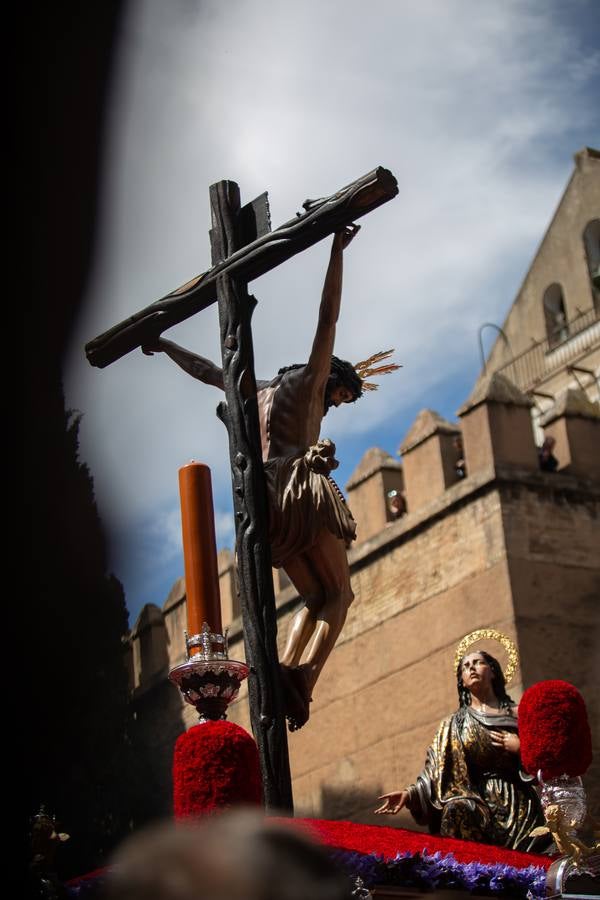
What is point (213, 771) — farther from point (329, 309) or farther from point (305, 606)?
point (329, 309)

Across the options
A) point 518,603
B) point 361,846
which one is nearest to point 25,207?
point 361,846

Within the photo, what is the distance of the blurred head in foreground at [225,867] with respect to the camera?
140 cm

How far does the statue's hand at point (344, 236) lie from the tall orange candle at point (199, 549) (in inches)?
38.1

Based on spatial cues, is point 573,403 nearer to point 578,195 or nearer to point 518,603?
point 518,603

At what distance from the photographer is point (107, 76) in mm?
9164

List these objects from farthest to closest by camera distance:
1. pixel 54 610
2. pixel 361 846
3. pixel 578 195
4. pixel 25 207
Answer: pixel 578 195, pixel 54 610, pixel 25 207, pixel 361 846

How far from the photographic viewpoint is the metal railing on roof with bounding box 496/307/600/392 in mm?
23375

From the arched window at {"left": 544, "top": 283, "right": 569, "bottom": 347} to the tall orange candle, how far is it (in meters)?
20.2

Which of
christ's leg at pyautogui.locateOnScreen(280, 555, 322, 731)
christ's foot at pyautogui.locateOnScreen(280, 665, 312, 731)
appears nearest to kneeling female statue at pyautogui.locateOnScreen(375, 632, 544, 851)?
christ's leg at pyautogui.locateOnScreen(280, 555, 322, 731)

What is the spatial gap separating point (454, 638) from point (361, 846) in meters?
10.8

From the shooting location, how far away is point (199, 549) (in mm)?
4703

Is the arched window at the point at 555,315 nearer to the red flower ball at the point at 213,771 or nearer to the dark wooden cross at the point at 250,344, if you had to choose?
the dark wooden cross at the point at 250,344

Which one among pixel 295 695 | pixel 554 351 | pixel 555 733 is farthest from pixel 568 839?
pixel 554 351

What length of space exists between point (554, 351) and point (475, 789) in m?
18.8
